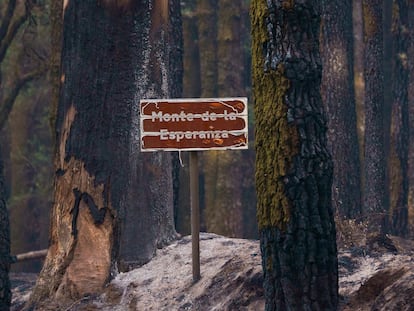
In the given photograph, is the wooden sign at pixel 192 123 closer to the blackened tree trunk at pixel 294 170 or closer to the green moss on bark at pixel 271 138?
the green moss on bark at pixel 271 138

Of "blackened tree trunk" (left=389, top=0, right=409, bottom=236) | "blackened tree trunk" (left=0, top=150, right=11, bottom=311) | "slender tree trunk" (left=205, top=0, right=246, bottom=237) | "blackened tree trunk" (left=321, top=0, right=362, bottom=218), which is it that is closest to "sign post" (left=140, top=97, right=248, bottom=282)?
"blackened tree trunk" (left=0, top=150, right=11, bottom=311)

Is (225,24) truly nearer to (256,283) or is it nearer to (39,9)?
(39,9)

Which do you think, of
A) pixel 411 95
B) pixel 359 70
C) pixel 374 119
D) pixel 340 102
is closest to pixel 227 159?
pixel 359 70

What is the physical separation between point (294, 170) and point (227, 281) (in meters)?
2.02

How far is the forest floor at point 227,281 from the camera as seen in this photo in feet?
24.4

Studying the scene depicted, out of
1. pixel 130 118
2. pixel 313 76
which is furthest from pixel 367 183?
pixel 313 76

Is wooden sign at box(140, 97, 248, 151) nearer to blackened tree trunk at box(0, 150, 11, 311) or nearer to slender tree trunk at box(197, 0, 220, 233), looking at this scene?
blackened tree trunk at box(0, 150, 11, 311)

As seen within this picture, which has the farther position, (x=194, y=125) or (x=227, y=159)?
(x=227, y=159)

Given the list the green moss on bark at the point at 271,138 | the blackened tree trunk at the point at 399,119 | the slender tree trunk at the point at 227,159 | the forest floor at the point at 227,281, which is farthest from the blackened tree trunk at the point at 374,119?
the green moss on bark at the point at 271,138

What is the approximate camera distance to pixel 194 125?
9141 millimetres

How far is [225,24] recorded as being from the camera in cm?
2133

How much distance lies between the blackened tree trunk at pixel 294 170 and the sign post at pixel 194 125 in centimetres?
179

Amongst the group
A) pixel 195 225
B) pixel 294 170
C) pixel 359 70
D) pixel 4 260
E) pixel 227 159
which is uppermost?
pixel 359 70

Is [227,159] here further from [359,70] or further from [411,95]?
[411,95]
